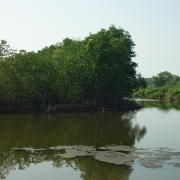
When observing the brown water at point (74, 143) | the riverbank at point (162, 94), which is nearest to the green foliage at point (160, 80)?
the riverbank at point (162, 94)

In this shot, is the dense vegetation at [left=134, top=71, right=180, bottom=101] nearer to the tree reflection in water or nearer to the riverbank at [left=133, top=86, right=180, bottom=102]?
the riverbank at [left=133, top=86, right=180, bottom=102]

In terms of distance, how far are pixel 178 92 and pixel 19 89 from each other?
3941 cm

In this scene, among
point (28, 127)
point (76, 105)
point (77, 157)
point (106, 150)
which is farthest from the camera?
point (76, 105)

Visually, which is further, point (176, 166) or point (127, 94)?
point (127, 94)

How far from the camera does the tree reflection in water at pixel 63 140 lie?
11094mm

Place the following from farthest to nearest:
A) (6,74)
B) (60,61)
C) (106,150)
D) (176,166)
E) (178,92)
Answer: (178,92) < (60,61) < (6,74) < (106,150) < (176,166)

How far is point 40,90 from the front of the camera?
106 ft

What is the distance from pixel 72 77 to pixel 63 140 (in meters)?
18.7

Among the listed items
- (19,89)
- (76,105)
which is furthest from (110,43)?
(19,89)

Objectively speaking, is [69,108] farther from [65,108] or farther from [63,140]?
[63,140]

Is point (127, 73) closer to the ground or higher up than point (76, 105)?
higher up

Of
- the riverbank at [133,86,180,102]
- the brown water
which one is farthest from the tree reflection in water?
the riverbank at [133,86,180,102]

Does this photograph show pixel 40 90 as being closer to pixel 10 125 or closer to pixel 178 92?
pixel 10 125

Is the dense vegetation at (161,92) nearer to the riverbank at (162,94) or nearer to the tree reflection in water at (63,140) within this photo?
the riverbank at (162,94)
